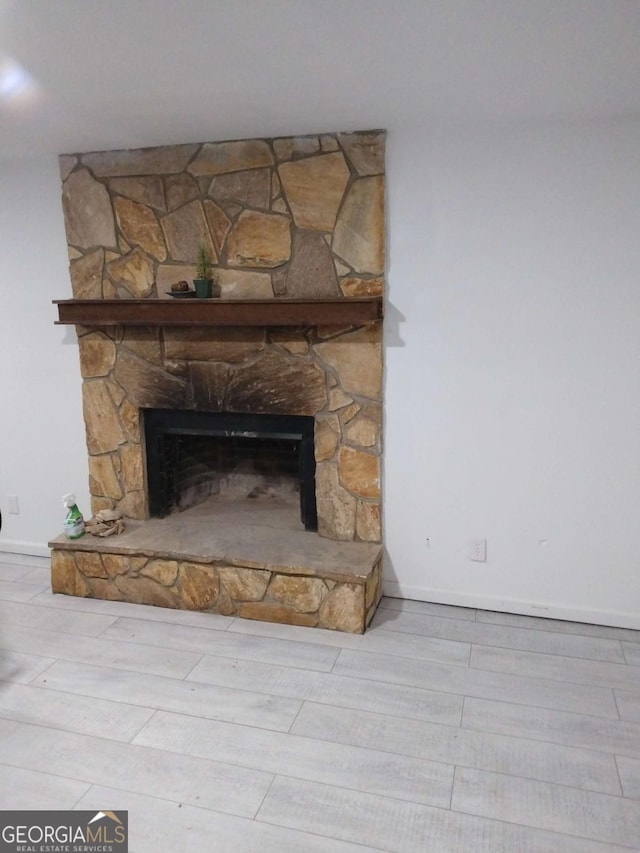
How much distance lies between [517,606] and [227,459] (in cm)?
176

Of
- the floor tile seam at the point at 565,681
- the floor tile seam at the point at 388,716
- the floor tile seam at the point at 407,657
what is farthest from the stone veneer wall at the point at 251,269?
the floor tile seam at the point at 388,716

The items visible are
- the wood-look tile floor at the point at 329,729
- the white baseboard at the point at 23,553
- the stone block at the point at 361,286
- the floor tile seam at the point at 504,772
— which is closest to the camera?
the wood-look tile floor at the point at 329,729

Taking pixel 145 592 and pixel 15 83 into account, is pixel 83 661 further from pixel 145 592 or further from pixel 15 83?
pixel 15 83

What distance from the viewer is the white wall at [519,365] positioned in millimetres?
2619

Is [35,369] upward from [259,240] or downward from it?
downward

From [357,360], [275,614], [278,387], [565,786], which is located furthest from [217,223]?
[565,786]

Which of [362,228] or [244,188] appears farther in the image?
[244,188]

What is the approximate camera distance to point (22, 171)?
3.27 m

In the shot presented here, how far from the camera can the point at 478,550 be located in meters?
2.98

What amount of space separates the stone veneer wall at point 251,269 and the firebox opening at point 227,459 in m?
0.08

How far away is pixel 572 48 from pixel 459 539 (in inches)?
77.3

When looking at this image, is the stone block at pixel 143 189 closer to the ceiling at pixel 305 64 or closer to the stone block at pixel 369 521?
the ceiling at pixel 305 64

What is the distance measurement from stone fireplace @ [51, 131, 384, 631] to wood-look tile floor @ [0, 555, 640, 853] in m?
0.22

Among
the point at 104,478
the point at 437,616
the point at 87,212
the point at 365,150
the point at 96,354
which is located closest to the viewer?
the point at 365,150
